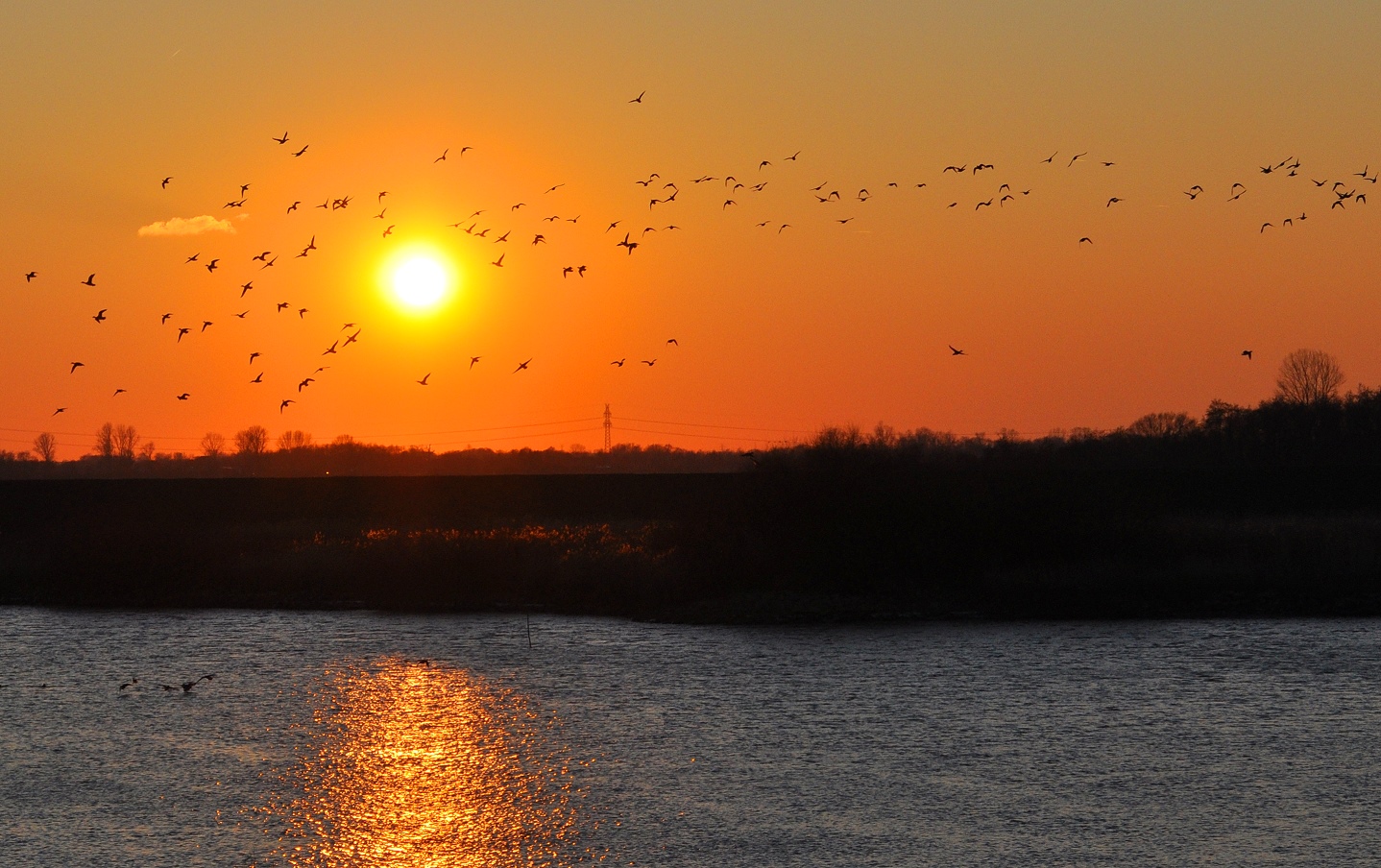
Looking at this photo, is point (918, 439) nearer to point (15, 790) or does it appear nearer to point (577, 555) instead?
point (577, 555)

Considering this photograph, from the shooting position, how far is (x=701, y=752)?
84.4 feet

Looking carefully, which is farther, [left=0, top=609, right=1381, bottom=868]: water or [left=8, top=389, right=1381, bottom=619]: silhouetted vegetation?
[left=8, top=389, right=1381, bottom=619]: silhouetted vegetation

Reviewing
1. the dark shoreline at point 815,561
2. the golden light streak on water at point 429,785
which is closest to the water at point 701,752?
the golden light streak on water at point 429,785

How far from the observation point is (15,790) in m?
23.2

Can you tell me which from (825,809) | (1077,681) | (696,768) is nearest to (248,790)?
(696,768)

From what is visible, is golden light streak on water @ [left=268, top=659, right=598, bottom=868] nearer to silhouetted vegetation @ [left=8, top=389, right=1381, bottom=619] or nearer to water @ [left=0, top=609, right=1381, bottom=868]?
water @ [left=0, top=609, right=1381, bottom=868]

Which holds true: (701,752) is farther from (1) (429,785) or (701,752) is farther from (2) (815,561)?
(2) (815,561)

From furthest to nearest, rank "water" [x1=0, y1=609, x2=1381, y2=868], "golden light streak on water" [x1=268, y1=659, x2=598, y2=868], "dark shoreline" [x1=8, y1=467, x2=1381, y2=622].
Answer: "dark shoreline" [x1=8, y1=467, x2=1381, y2=622] → "water" [x1=0, y1=609, x2=1381, y2=868] → "golden light streak on water" [x1=268, y1=659, x2=598, y2=868]

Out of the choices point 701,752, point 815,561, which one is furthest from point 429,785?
point 815,561

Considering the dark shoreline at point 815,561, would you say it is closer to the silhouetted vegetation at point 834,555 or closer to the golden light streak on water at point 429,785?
the silhouetted vegetation at point 834,555

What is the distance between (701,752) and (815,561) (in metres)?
27.0

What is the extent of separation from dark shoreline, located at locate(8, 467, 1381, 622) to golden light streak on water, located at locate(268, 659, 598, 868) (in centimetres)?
1994

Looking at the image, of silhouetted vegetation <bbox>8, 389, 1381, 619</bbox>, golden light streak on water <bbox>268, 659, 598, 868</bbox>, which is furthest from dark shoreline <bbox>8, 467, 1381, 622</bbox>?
golden light streak on water <bbox>268, 659, 598, 868</bbox>

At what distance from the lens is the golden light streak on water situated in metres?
19.3
